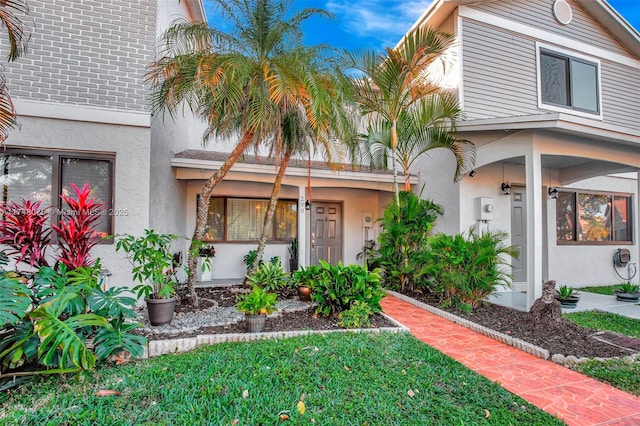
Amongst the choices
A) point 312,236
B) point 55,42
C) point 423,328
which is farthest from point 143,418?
point 312,236

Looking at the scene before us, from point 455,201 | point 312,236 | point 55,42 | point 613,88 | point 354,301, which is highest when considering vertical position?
point 613,88

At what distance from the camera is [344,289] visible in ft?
17.8

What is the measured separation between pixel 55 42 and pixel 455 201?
880cm

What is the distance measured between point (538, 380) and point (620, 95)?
37.0ft

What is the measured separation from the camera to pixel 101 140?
6.02 m

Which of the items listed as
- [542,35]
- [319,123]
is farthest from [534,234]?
[542,35]

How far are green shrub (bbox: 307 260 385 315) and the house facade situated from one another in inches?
129

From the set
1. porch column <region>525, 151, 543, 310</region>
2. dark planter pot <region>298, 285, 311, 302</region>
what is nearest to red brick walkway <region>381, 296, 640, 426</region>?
porch column <region>525, 151, 543, 310</region>

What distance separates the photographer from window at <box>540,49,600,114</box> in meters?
9.60

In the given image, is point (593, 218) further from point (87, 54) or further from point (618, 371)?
point (87, 54)

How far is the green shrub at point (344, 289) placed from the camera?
541 cm

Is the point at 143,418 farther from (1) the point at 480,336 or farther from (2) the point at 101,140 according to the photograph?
(2) the point at 101,140

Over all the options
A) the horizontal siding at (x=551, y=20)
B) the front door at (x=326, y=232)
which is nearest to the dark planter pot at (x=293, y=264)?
the front door at (x=326, y=232)

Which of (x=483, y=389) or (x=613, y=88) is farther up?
(x=613, y=88)
